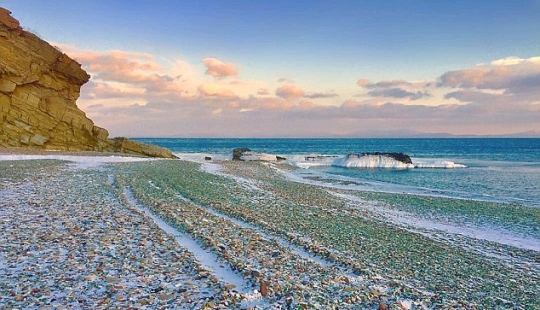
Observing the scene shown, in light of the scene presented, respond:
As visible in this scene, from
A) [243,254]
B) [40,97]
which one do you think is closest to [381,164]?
[40,97]

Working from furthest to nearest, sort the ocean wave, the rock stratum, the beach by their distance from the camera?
the ocean wave → the rock stratum → the beach

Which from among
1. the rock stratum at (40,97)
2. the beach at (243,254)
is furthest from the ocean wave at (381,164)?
the beach at (243,254)

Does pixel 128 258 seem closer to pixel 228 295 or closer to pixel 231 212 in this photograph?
pixel 228 295

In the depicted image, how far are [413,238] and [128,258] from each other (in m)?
8.73

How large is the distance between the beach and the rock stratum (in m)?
26.2

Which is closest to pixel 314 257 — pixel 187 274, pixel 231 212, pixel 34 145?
pixel 187 274

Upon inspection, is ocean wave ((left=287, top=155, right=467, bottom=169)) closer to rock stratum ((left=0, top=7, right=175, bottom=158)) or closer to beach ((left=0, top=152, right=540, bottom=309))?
rock stratum ((left=0, top=7, right=175, bottom=158))

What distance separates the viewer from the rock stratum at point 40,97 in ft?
130

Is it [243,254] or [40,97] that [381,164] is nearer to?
[40,97]

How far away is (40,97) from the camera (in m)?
43.0

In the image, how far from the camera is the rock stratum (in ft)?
130

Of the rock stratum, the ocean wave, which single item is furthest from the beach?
the ocean wave

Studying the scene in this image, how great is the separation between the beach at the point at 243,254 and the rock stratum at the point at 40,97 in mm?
26247

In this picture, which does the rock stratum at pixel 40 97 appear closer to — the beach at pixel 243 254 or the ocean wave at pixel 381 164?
the beach at pixel 243 254
